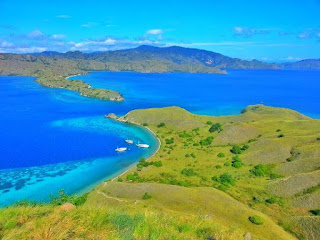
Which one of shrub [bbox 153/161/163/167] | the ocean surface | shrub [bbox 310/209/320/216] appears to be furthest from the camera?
shrub [bbox 153/161/163/167]

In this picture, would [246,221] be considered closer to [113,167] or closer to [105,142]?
[113,167]

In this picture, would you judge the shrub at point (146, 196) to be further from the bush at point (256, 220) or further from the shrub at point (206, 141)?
the shrub at point (206, 141)

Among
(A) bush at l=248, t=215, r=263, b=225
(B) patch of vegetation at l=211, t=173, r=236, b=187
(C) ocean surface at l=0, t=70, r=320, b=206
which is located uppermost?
(A) bush at l=248, t=215, r=263, b=225

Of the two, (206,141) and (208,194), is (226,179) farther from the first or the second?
(206,141)

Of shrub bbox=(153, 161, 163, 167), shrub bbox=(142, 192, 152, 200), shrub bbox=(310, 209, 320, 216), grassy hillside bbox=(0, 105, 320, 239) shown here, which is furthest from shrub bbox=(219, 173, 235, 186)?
shrub bbox=(142, 192, 152, 200)

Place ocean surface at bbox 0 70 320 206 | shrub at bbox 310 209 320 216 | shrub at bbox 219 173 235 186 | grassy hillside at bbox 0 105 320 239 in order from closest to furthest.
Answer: grassy hillside at bbox 0 105 320 239, shrub at bbox 310 209 320 216, shrub at bbox 219 173 235 186, ocean surface at bbox 0 70 320 206

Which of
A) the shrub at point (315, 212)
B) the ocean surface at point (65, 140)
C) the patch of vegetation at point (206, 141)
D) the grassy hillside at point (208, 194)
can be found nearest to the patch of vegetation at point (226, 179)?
the grassy hillside at point (208, 194)

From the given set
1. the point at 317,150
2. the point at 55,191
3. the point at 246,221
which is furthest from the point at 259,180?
the point at 55,191

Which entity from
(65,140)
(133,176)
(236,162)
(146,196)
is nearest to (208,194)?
(146,196)

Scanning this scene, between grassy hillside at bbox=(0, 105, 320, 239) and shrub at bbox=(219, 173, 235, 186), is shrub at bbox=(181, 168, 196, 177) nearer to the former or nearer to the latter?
grassy hillside at bbox=(0, 105, 320, 239)
